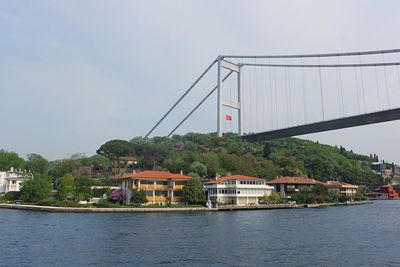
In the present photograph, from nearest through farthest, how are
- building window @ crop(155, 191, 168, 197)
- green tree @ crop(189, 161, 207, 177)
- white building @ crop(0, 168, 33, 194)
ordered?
building window @ crop(155, 191, 168, 197) → white building @ crop(0, 168, 33, 194) → green tree @ crop(189, 161, 207, 177)

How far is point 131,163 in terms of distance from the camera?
7781cm

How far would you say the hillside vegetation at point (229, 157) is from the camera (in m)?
74.5

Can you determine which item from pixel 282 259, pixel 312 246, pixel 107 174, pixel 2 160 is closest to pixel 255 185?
pixel 107 174

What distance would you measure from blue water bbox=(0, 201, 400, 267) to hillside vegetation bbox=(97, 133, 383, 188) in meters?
38.1

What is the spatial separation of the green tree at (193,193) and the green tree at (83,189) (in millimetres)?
12446

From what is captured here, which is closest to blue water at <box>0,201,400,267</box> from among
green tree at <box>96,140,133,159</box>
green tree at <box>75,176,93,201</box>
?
green tree at <box>75,176,93,201</box>

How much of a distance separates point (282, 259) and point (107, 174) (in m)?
55.4

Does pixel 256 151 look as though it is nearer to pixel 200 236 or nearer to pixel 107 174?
pixel 107 174

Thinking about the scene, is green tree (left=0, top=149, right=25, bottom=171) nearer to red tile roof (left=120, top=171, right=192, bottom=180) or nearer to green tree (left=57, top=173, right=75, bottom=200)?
green tree (left=57, top=173, right=75, bottom=200)

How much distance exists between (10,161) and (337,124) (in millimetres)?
60221

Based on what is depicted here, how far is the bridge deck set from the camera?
181ft

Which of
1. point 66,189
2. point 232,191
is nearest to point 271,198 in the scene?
point 232,191

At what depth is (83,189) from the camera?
53.8m

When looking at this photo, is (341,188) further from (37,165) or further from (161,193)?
(37,165)
